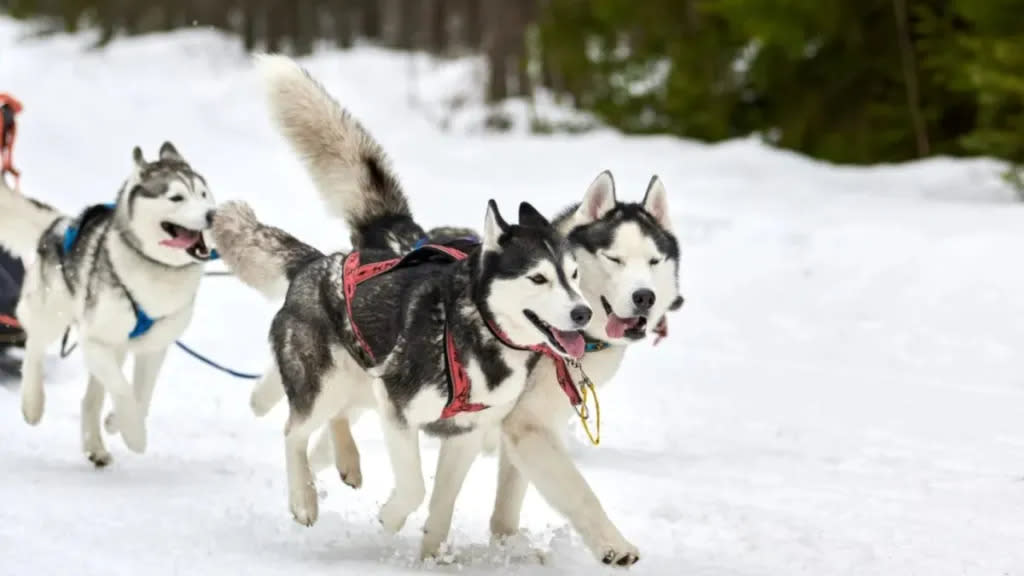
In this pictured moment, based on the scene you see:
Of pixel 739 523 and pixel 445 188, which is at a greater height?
pixel 739 523

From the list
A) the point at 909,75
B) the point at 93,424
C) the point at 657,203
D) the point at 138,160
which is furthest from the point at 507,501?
the point at 909,75

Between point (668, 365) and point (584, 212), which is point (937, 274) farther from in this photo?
point (584, 212)

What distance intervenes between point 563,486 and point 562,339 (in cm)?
51

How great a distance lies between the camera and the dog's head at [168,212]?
4.97 metres

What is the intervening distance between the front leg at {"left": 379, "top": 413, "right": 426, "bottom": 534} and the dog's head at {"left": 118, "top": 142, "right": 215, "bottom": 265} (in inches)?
58.6

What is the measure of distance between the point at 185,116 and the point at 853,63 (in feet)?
35.4

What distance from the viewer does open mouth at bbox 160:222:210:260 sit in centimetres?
500

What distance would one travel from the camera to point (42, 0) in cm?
4400

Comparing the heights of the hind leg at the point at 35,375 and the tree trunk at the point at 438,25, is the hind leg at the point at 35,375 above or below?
above

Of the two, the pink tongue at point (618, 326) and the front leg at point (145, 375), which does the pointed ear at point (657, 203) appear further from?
the front leg at point (145, 375)

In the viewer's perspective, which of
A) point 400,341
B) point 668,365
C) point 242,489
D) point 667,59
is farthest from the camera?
point 667,59

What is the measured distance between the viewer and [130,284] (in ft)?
16.3

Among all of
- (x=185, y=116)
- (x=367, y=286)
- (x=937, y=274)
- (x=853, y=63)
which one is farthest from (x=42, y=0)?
(x=367, y=286)

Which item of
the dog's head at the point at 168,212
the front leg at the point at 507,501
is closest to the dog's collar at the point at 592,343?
the front leg at the point at 507,501
